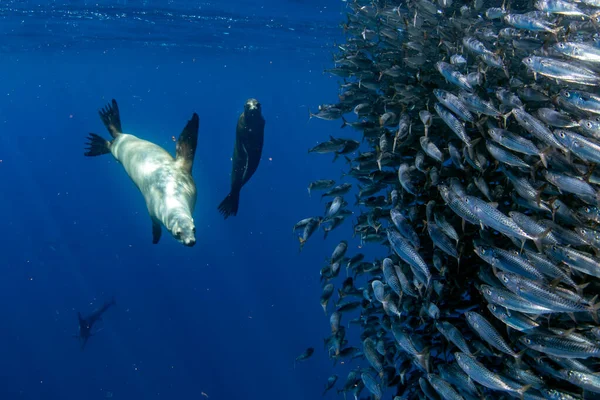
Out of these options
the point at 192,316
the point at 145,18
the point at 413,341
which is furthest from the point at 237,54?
the point at 413,341

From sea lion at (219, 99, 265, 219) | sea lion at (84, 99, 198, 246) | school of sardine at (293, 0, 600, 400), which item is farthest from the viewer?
sea lion at (219, 99, 265, 219)

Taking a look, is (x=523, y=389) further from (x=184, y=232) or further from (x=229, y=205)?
(x=229, y=205)

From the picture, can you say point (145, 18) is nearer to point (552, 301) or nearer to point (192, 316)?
point (192, 316)

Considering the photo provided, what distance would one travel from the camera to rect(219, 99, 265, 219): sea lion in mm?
8727

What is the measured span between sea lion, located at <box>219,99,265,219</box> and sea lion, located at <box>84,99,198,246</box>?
1.44 m

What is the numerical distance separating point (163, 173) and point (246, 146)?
2.88 metres

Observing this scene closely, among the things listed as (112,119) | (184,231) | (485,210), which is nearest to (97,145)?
(112,119)

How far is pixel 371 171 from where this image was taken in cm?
575

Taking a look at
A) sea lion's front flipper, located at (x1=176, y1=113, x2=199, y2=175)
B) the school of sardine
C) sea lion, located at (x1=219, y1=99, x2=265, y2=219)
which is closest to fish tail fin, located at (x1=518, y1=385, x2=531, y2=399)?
the school of sardine

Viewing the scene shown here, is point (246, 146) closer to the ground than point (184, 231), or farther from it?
closer to the ground

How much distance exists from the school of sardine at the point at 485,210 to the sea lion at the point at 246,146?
2634mm

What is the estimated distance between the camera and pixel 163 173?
22.8ft

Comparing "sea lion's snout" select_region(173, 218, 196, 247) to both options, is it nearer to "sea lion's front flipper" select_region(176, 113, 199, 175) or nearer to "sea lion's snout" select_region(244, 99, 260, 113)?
"sea lion's front flipper" select_region(176, 113, 199, 175)

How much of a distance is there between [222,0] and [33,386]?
2191 cm
